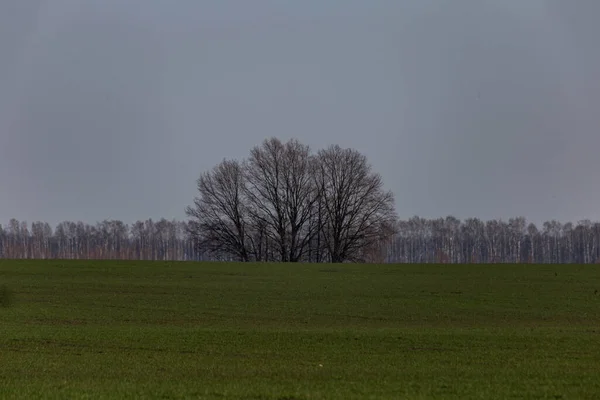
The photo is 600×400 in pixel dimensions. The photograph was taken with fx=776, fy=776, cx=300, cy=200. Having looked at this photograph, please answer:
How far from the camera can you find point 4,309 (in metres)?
33.9

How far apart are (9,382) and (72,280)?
114ft

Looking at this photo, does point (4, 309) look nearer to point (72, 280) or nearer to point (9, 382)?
point (72, 280)

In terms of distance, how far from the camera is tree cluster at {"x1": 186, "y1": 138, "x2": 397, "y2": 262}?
88.2 metres

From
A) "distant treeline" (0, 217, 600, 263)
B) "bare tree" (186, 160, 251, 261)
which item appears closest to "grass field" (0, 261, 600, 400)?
"bare tree" (186, 160, 251, 261)

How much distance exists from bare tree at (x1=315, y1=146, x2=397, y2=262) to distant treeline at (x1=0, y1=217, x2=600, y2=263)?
52202mm

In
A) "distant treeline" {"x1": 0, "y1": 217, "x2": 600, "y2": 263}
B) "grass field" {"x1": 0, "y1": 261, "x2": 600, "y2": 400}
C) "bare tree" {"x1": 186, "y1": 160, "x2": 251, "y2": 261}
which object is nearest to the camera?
"grass field" {"x1": 0, "y1": 261, "x2": 600, "y2": 400}

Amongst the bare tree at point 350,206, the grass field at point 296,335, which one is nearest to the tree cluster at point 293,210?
the bare tree at point 350,206

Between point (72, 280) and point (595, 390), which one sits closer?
point (595, 390)

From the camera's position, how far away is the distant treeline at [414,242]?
5906 inches

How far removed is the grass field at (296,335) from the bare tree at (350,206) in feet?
109

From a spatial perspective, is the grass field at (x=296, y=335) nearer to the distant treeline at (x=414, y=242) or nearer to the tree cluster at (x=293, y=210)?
the tree cluster at (x=293, y=210)

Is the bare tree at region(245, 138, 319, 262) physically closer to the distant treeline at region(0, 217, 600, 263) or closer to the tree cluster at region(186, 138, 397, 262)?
the tree cluster at region(186, 138, 397, 262)

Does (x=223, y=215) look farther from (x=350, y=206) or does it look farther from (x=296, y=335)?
(x=296, y=335)

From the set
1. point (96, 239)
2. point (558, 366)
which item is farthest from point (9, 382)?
point (96, 239)
